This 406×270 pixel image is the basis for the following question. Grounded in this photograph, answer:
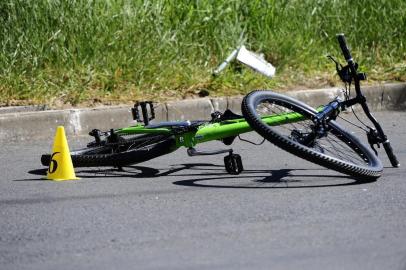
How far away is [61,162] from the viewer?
266 inches

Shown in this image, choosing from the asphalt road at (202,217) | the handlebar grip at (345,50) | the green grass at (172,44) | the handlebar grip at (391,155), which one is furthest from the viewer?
the green grass at (172,44)

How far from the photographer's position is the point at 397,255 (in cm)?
473

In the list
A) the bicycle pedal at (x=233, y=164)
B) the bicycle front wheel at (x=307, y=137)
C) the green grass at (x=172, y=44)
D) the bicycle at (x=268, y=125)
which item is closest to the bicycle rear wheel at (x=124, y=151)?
the bicycle at (x=268, y=125)

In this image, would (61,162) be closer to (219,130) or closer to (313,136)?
(219,130)

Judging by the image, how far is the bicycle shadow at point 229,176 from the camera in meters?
6.49

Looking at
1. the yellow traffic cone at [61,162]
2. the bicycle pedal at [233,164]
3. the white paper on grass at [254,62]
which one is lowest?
the bicycle pedal at [233,164]

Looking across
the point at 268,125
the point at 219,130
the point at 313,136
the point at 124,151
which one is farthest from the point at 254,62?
the point at 268,125

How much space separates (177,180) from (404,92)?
4.28 metres

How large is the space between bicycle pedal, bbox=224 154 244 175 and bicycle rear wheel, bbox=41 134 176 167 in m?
0.36

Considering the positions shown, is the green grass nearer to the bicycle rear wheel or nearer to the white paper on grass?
the white paper on grass

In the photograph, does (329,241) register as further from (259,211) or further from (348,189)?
A: (348,189)

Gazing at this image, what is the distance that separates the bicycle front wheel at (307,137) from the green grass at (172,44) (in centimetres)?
288

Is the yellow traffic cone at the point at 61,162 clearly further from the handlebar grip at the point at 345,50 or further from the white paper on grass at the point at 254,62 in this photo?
the white paper on grass at the point at 254,62

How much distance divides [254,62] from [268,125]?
406 centimetres
